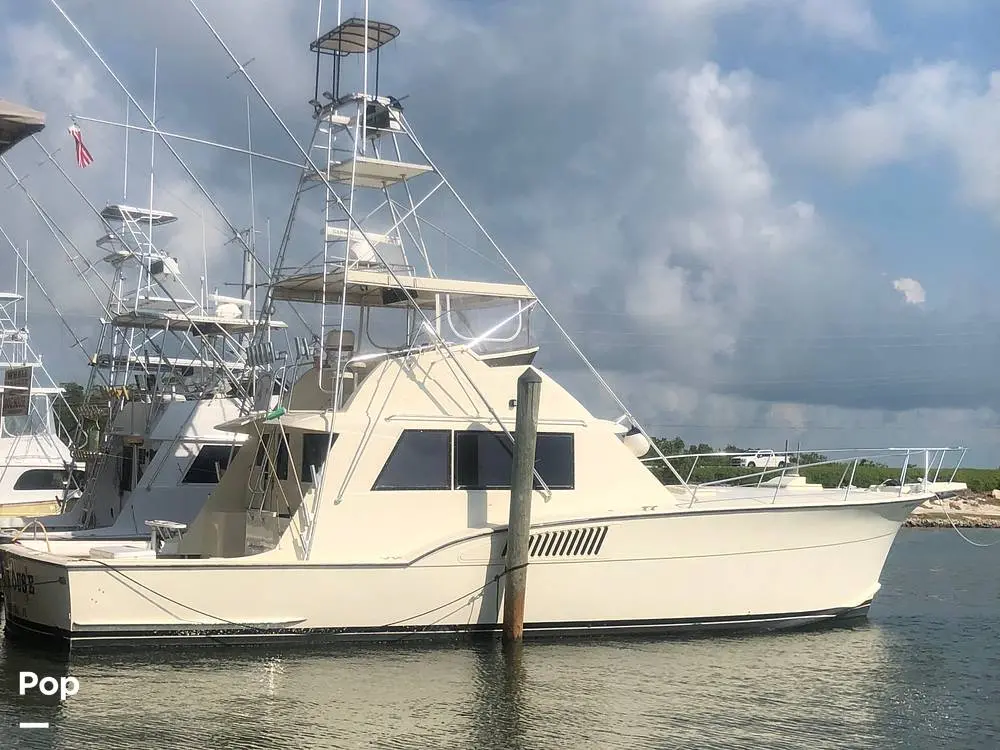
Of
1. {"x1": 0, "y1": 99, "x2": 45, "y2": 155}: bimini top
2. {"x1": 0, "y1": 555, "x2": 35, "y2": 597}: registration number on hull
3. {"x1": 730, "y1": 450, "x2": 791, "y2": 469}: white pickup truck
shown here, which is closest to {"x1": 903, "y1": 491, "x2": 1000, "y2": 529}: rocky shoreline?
{"x1": 730, "y1": 450, "x2": 791, "y2": 469}: white pickup truck

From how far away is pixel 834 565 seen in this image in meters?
15.8

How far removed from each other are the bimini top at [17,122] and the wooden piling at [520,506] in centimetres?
901

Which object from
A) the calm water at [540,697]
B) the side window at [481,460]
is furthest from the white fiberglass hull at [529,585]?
the side window at [481,460]

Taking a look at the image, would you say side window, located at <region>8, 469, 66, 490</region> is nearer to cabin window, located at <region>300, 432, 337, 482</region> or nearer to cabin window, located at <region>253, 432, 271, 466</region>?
cabin window, located at <region>253, 432, 271, 466</region>

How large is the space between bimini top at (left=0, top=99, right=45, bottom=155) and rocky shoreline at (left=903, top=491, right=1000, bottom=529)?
3994cm

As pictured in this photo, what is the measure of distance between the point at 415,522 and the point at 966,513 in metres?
37.7

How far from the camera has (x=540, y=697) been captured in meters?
12.2

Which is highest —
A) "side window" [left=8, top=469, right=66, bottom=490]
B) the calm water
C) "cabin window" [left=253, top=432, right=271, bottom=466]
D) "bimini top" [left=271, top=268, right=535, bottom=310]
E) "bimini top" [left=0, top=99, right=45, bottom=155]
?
"bimini top" [left=271, top=268, right=535, bottom=310]

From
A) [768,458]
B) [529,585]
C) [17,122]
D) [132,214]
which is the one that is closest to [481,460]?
[529,585]

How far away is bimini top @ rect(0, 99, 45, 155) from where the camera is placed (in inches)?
223

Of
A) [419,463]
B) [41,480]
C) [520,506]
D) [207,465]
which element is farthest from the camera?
[41,480]

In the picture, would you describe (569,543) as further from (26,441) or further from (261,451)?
(26,441)

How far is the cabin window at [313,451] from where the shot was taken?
14.7 m

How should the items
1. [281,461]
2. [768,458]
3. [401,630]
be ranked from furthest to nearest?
[768,458] → [281,461] → [401,630]
